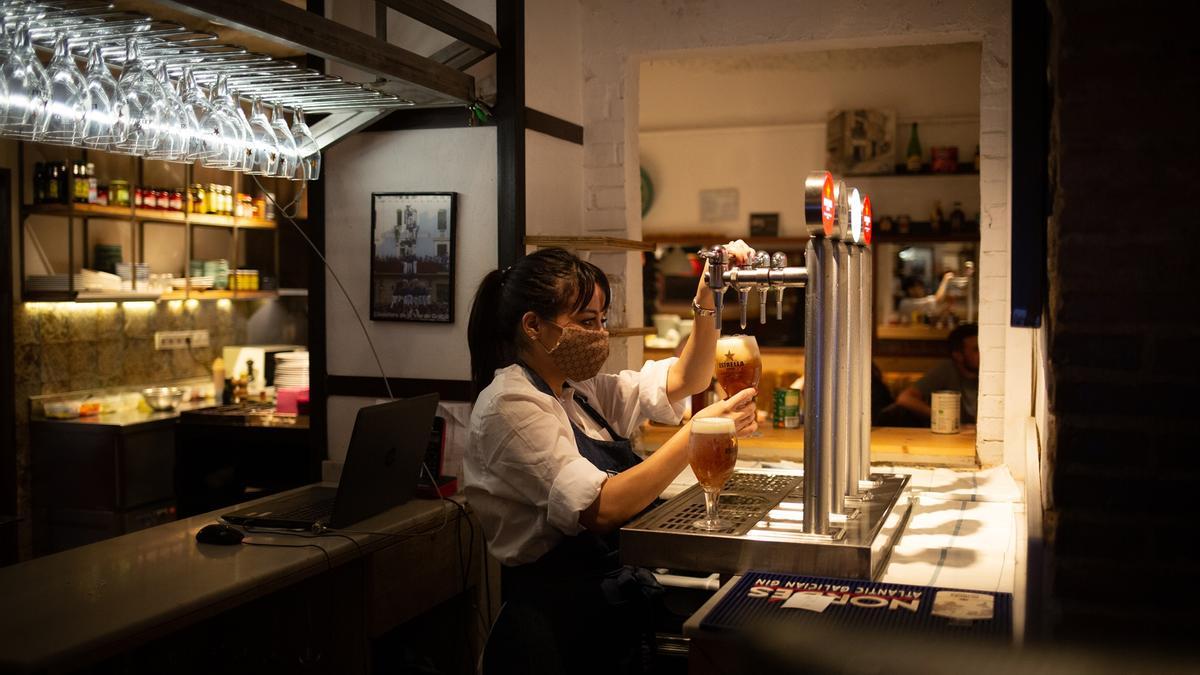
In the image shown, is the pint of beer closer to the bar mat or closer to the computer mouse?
the bar mat

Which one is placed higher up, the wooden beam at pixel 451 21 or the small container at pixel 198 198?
the wooden beam at pixel 451 21

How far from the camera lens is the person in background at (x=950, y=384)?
547 centimetres

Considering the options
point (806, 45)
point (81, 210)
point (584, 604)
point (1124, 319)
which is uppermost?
point (806, 45)

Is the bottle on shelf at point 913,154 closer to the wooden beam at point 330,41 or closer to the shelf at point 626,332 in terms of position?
the shelf at point 626,332

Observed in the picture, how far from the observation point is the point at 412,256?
3818 millimetres

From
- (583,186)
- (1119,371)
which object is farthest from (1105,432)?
(583,186)

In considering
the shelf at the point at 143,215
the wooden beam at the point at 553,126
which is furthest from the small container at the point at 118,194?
the wooden beam at the point at 553,126

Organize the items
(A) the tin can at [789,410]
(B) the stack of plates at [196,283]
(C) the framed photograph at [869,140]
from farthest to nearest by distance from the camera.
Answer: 1. (C) the framed photograph at [869,140]
2. (B) the stack of plates at [196,283]
3. (A) the tin can at [789,410]

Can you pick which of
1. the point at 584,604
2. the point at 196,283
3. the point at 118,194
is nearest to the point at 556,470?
the point at 584,604

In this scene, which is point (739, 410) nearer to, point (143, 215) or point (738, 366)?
point (738, 366)

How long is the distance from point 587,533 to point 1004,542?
2.84 feet

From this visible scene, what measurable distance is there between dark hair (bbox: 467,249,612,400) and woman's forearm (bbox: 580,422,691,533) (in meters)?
0.47

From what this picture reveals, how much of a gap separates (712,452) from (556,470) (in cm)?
36

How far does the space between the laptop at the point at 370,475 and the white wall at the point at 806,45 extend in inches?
51.3
